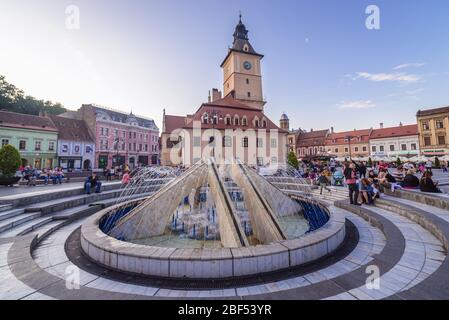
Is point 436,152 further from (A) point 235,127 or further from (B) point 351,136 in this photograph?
(A) point 235,127

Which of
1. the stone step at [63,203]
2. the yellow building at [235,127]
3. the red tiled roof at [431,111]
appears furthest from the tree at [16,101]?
the red tiled roof at [431,111]

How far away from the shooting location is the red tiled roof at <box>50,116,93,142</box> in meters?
39.8

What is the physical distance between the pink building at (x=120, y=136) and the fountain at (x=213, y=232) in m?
36.6

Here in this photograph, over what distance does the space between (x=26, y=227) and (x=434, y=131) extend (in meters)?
63.6

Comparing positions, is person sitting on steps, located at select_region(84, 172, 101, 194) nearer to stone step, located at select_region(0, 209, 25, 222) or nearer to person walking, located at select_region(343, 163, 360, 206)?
stone step, located at select_region(0, 209, 25, 222)

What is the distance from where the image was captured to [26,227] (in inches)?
273

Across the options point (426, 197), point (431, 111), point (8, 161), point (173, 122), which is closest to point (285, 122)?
point (431, 111)

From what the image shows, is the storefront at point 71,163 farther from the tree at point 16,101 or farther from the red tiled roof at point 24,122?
the tree at point 16,101

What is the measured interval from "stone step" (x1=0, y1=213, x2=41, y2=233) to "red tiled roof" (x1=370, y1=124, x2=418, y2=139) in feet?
214

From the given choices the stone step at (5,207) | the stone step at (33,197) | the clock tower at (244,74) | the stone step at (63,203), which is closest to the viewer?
the stone step at (5,207)

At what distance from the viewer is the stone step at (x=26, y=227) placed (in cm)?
637

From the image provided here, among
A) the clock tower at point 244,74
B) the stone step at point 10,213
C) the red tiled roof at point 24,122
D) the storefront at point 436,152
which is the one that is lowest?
the stone step at point 10,213

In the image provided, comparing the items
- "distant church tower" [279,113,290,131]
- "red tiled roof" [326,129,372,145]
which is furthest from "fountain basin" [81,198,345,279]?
"distant church tower" [279,113,290,131]
